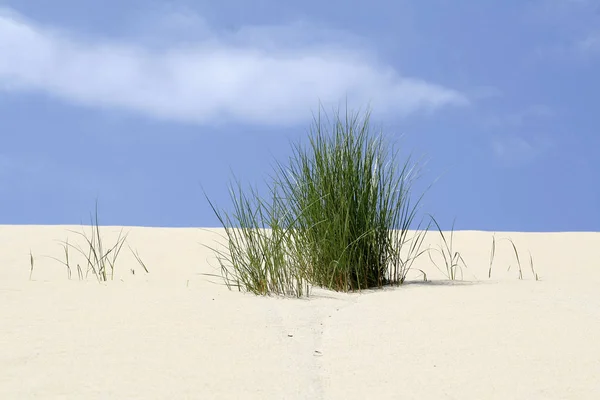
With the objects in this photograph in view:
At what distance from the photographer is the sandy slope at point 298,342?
175 centimetres

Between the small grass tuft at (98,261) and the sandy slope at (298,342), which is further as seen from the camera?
the small grass tuft at (98,261)

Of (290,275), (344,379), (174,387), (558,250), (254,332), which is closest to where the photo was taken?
(174,387)

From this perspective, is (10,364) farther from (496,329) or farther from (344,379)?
(496,329)

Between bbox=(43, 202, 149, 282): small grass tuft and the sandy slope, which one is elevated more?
bbox=(43, 202, 149, 282): small grass tuft

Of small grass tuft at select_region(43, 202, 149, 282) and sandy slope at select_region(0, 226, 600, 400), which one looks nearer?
sandy slope at select_region(0, 226, 600, 400)

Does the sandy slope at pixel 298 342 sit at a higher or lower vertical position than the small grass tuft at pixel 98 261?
lower

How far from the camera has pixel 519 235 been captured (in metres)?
7.23

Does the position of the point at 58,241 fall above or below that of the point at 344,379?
above

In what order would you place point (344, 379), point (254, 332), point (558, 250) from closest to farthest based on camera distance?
point (344, 379)
point (254, 332)
point (558, 250)

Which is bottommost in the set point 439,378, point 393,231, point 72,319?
point 439,378

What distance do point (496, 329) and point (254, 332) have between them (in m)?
0.84

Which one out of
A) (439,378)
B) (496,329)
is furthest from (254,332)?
(496,329)

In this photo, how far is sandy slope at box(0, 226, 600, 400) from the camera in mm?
1745

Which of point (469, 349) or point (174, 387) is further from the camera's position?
point (469, 349)
